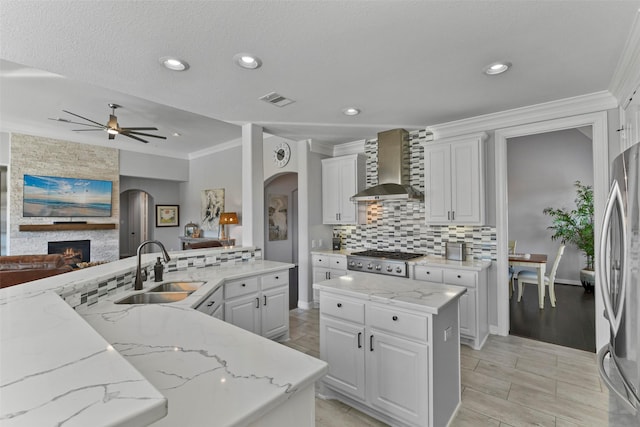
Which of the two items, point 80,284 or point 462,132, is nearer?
point 80,284

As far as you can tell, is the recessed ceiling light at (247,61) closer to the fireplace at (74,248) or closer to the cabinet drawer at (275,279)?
the cabinet drawer at (275,279)

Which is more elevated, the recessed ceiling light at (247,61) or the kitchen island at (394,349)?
the recessed ceiling light at (247,61)

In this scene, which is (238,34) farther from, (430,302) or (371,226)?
(371,226)

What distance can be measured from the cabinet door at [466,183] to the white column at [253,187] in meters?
2.43

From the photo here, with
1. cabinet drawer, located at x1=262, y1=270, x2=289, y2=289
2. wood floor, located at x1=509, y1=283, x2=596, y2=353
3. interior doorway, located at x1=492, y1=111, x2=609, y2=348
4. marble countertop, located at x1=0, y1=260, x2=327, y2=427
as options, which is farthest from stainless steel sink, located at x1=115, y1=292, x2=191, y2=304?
wood floor, located at x1=509, y1=283, x2=596, y2=353

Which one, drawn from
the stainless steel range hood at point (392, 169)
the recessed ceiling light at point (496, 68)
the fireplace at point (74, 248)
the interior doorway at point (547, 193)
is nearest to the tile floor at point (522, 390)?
the interior doorway at point (547, 193)

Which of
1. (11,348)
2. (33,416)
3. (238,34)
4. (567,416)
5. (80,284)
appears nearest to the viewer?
(33,416)

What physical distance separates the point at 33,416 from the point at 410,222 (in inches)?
168

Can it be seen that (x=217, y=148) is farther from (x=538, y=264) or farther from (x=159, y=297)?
(x=538, y=264)

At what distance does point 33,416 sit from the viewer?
0.59 metres

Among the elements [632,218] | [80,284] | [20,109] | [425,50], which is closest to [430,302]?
[632,218]

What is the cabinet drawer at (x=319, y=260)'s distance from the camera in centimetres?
462

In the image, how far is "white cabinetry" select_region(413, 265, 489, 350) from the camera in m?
3.29

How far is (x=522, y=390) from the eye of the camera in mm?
2477
